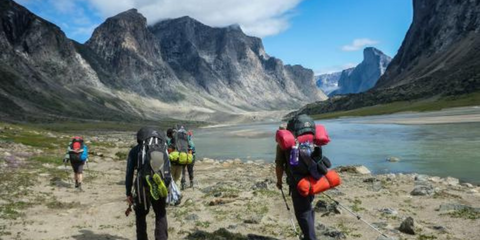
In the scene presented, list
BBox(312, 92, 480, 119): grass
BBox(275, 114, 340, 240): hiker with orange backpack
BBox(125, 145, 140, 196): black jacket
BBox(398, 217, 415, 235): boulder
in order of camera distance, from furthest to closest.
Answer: BBox(312, 92, 480, 119): grass → BBox(398, 217, 415, 235): boulder → BBox(125, 145, 140, 196): black jacket → BBox(275, 114, 340, 240): hiker with orange backpack

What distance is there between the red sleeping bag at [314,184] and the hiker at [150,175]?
3358 mm

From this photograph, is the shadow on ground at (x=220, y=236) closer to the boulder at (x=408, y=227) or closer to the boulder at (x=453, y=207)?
the boulder at (x=408, y=227)

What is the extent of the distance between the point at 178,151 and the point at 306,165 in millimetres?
10441

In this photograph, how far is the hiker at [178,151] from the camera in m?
18.5

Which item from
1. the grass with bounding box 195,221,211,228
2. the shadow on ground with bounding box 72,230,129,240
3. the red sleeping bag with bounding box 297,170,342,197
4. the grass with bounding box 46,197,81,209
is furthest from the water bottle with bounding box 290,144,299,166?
the grass with bounding box 46,197,81,209

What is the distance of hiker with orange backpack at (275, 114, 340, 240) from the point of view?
926cm

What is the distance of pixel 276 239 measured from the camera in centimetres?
1205

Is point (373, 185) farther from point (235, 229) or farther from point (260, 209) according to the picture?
point (235, 229)

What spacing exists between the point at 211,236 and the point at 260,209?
395cm

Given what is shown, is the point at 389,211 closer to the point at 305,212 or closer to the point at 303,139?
the point at 305,212

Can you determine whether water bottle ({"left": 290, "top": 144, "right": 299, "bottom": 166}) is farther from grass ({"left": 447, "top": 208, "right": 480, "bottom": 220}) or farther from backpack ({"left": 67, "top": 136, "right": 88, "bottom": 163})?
backpack ({"left": 67, "top": 136, "right": 88, "bottom": 163})

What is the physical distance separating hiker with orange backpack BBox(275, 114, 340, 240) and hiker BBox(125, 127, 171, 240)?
3.00m

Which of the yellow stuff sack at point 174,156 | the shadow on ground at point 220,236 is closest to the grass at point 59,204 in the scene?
the yellow stuff sack at point 174,156

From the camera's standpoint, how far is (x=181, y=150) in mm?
18953
